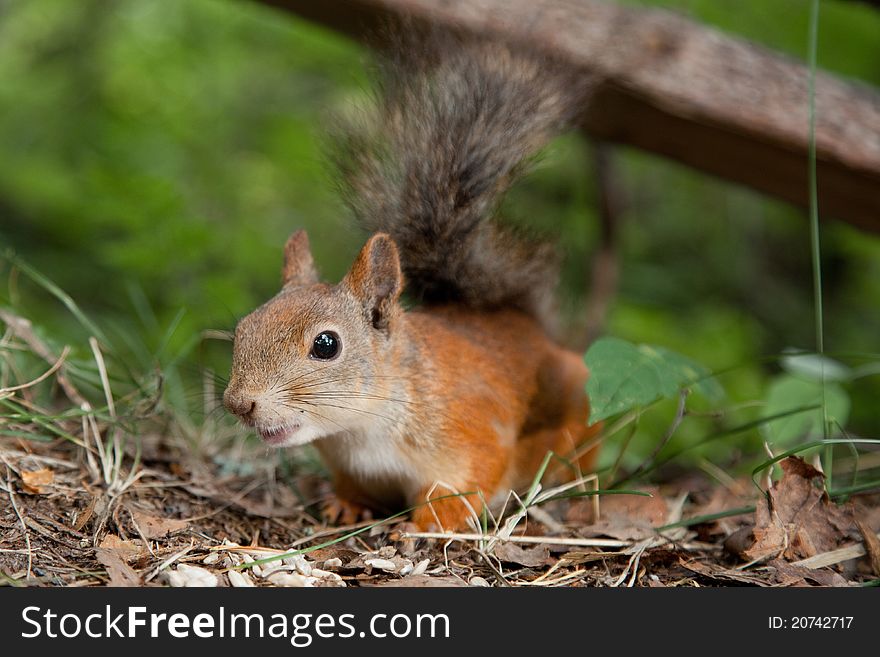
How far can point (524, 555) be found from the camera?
2348mm

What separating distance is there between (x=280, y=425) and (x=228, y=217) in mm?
4049

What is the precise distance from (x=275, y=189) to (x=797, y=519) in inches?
189

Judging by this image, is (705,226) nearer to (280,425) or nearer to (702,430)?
(702,430)

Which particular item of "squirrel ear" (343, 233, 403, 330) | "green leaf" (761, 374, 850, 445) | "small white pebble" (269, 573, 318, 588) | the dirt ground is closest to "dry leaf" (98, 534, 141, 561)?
the dirt ground

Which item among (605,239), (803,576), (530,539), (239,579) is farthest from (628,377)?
(605,239)

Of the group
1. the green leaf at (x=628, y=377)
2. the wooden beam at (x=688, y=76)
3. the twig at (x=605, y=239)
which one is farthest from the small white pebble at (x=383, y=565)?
the twig at (x=605, y=239)

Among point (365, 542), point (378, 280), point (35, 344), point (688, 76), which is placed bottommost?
point (365, 542)

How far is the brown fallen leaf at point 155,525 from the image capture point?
90.3 inches

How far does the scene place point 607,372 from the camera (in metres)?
2.38

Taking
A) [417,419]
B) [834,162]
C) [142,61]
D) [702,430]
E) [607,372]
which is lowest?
[702,430]

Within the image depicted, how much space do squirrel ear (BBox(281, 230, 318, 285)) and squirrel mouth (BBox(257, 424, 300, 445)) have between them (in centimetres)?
62

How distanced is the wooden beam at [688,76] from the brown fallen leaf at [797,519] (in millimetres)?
1372

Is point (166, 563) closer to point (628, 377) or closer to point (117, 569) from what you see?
point (117, 569)
